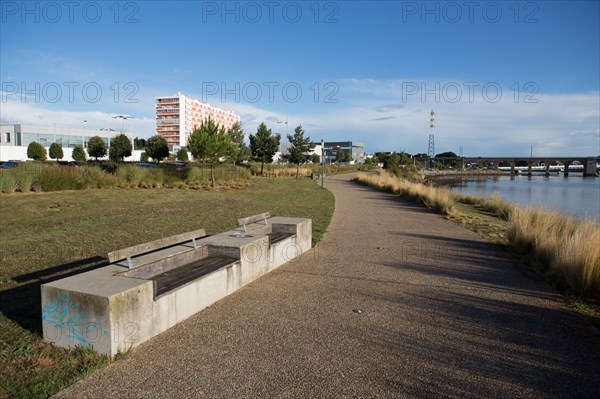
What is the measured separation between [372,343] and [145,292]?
213 cm

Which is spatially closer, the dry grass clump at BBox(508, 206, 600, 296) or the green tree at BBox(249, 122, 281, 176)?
the dry grass clump at BBox(508, 206, 600, 296)

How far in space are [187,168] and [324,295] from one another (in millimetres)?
23257

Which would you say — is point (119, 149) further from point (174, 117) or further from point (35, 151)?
point (174, 117)

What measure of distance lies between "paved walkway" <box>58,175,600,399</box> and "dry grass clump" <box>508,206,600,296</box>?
1.09ft

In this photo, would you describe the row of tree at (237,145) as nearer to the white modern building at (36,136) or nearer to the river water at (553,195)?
the river water at (553,195)

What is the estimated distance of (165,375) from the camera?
10.7 ft

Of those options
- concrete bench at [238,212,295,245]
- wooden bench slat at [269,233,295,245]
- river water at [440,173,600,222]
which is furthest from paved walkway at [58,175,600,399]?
river water at [440,173,600,222]

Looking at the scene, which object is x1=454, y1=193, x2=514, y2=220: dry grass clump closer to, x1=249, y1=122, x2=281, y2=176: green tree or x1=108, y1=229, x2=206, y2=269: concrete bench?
x1=108, y1=229, x2=206, y2=269: concrete bench

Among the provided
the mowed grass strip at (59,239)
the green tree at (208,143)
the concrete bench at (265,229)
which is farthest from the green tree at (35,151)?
the concrete bench at (265,229)

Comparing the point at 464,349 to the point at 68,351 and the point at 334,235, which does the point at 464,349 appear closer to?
the point at 68,351

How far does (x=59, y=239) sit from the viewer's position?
8148 mm

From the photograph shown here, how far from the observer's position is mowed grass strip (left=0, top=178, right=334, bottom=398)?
3.26 m

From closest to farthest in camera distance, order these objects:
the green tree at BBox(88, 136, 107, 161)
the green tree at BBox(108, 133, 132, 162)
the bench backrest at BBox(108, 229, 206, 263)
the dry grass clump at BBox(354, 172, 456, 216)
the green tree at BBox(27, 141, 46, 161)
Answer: the bench backrest at BBox(108, 229, 206, 263) < the dry grass clump at BBox(354, 172, 456, 216) < the green tree at BBox(108, 133, 132, 162) < the green tree at BBox(27, 141, 46, 161) < the green tree at BBox(88, 136, 107, 161)

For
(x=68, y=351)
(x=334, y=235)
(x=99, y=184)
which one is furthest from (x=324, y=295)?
(x=99, y=184)
